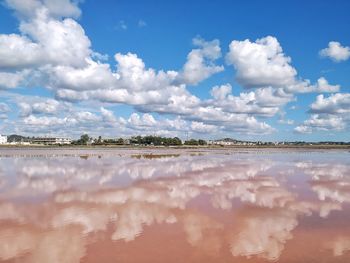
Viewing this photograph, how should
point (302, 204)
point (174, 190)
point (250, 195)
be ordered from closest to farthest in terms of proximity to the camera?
point (302, 204) → point (250, 195) → point (174, 190)

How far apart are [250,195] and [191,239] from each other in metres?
9.51

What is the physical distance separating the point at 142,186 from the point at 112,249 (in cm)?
1332

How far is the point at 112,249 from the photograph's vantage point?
34.2 feet

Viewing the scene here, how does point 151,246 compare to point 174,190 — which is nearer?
point 151,246

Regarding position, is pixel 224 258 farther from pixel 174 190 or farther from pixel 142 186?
pixel 142 186

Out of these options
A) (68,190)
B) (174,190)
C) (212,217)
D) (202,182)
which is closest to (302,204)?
(212,217)

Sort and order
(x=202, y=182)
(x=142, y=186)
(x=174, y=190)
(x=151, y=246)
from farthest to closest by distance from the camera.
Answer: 1. (x=202, y=182)
2. (x=142, y=186)
3. (x=174, y=190)
4. (x=151, y=246)

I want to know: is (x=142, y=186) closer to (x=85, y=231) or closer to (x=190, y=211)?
(x=190, y=211)

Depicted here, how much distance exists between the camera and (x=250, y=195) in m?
20.5

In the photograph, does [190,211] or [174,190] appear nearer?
[190,211]

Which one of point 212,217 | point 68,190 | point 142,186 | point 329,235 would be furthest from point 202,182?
point 329,235

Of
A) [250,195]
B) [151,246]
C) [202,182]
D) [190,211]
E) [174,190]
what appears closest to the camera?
[151,246]

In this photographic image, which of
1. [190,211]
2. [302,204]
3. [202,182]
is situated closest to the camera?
[190,211]

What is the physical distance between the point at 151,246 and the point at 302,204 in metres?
9.57
